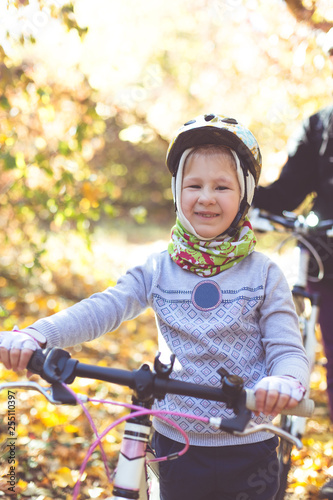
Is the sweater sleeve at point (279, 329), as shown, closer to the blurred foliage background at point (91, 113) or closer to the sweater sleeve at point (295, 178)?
the sweater sleeve at point (295, 178)

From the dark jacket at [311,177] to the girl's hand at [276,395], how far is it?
1.74 m

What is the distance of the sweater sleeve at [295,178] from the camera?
344cm

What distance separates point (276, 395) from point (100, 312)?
76 centimetres

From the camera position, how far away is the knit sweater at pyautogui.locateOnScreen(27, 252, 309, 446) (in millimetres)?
1991

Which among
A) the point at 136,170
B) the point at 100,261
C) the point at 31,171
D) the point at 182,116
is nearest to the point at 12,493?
the point at 31,171

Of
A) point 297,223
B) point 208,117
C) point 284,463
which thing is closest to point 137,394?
point 208,117

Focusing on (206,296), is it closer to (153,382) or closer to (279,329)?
(279,329)

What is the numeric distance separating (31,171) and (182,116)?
11.2 feet

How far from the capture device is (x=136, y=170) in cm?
1603

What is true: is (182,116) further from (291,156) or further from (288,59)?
(291,156)

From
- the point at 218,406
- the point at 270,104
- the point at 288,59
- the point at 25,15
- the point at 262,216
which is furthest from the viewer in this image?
the point at 270,104

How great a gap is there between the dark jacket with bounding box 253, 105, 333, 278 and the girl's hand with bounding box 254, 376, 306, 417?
1.74m

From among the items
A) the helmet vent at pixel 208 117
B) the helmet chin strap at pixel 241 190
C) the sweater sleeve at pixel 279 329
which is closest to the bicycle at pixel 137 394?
the sweater sleeve at pixel 279 329

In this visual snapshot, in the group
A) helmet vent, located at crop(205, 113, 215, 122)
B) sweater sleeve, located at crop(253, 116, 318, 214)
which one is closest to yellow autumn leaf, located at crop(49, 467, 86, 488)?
sweater sleeve, located at crop(253, 116, 318, 214)
